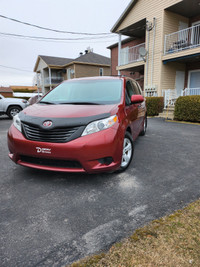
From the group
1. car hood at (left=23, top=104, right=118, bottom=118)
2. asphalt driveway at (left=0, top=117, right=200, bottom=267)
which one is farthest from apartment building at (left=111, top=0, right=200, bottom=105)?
car hood at (left=23, top=104, right=118, bottom=118)

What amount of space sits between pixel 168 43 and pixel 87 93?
11190mm

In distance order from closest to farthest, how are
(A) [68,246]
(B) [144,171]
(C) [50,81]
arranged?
(A) [68,246] < (B) [144,171] < (C) [50,81]

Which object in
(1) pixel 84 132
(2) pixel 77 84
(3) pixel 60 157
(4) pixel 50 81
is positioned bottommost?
(3) pixel 60 157

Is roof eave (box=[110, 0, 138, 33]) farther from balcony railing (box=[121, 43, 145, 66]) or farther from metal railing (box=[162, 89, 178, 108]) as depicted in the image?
metal railing (box=[162, 89, 178, 108])

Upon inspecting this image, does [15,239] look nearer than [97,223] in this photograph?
Yes

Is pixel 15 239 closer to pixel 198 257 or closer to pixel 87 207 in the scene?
pixel 87 207

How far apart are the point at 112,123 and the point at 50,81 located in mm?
29143

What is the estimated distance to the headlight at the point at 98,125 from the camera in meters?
2.55

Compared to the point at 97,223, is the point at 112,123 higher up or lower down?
higher up

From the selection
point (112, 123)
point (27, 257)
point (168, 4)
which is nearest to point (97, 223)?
point (27, 257)

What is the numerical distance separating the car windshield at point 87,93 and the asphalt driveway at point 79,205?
1.27 metres

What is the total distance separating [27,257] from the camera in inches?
61.8

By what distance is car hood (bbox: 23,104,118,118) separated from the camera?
2.72 meters

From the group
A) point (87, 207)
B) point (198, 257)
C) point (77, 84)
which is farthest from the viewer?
point (77, 84)
